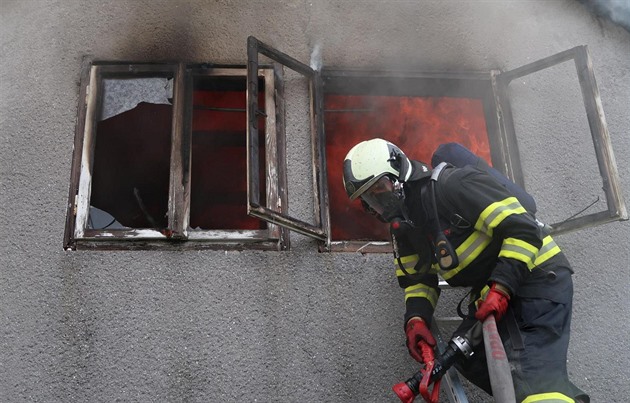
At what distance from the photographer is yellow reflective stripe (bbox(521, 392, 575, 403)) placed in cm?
352

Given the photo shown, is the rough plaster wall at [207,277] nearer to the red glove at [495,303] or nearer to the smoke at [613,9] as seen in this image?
the smoke at [613,9]

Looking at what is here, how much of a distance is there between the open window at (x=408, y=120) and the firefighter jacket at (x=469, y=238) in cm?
84

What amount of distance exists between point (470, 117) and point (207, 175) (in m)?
2.20

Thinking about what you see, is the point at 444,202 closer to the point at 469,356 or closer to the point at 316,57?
the point at 469,356

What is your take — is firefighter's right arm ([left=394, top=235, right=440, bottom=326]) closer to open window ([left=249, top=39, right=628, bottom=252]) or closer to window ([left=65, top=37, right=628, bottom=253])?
window ([left=65, top=37, right=628, bottom=253])

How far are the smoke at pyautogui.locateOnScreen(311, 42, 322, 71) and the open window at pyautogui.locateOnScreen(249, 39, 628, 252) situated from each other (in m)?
0.06

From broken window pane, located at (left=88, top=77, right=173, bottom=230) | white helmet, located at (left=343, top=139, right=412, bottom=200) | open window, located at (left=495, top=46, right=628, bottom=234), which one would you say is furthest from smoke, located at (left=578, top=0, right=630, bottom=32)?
broken window pane, located at (left=88, top=77, right=173, bottom=230)

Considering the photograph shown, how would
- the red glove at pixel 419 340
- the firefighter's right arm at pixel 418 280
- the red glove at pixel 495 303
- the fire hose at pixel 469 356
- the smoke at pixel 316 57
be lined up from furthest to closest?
the smoke at pixel 316 57
the firefighter's right arm at pixel 418 280
the red glove at pixel 419 340
the red glove at pixel 495 303
the fire hose at pixel 469 356

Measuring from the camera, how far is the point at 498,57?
569cm

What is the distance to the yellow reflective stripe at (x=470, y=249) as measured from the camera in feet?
12.7

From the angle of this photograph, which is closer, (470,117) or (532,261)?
(532,261)

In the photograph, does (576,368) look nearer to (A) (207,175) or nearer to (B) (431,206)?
(B) (431,206)

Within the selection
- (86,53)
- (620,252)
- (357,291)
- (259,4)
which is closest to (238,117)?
(259,4)

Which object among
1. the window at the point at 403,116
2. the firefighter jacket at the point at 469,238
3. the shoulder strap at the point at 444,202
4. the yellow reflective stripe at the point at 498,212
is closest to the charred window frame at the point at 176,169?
the window at the point at 403,116
